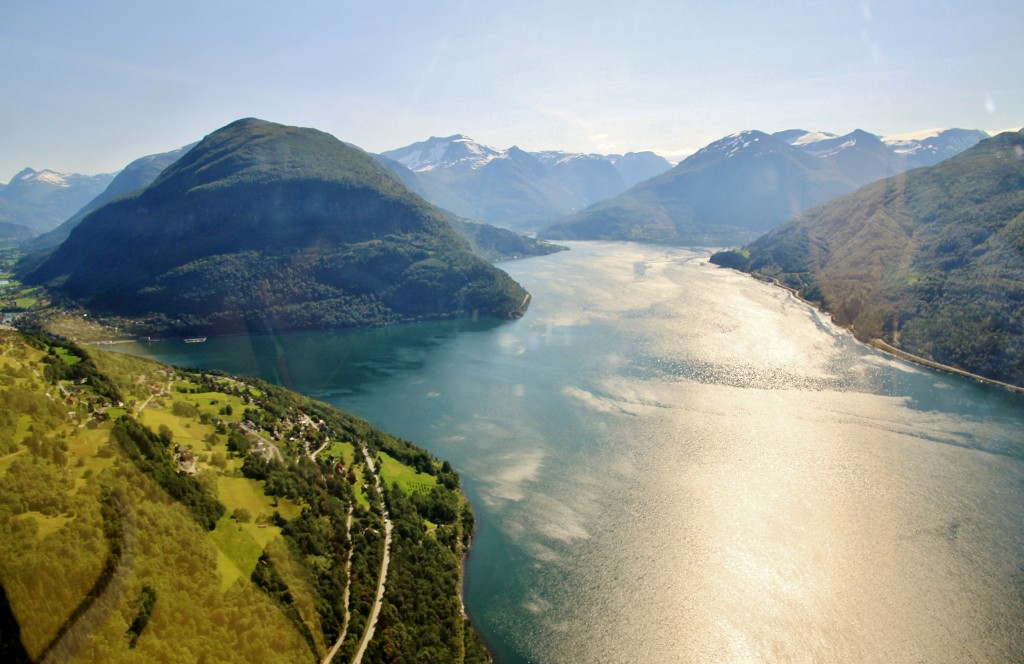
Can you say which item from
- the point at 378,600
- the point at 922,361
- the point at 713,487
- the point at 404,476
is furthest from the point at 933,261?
the point at 378,600

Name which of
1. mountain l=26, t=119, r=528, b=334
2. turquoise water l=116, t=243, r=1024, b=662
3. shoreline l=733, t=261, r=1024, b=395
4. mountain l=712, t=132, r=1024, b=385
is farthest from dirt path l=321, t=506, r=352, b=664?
mountain l=712, t=132, r=1024, b=385

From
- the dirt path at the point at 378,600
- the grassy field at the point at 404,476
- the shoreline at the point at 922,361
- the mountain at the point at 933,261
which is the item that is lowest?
the dirt path at the point at 378,600

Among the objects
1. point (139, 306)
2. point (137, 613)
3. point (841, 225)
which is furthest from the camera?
point (841, 225)

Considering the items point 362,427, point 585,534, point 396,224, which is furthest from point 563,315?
point 585,534

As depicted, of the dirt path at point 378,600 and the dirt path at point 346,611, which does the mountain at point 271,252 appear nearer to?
the dirt path at point 378,600

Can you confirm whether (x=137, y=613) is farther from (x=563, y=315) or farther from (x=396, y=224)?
(x=396, y=224)

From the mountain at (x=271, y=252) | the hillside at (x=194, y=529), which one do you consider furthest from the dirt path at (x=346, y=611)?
the mountain at (x=271, y=252)
